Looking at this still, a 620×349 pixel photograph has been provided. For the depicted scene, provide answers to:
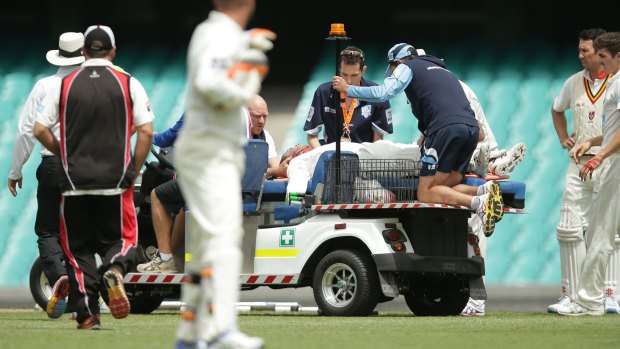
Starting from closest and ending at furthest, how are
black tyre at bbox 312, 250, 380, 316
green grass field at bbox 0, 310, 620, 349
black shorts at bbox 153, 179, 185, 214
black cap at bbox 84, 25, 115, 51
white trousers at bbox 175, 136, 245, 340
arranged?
1. white trousers at bbox 175, 136, 245, 340
2. green grass field at bbox 0, 310, 620, 349
3. black cap at bbox 84, 25, 115, 51
4. black tyre at bbox 312, 250, 380, 316
5. black shorts at bbox 153, 179, 185, 214

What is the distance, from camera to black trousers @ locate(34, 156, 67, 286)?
11930mm

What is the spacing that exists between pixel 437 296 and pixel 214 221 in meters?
6.06

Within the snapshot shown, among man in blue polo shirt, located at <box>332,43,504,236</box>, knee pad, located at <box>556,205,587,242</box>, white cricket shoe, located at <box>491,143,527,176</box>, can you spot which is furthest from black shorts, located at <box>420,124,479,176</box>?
knee pad, located at <box>556,205,587,242</box>

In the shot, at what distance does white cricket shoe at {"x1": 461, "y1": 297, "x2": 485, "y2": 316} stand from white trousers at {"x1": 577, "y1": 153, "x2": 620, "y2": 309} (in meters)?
1.00

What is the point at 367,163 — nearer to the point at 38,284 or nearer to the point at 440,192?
the point at 440,192

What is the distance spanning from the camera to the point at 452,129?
11.9 meters

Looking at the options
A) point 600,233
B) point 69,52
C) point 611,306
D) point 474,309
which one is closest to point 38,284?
point 69,52

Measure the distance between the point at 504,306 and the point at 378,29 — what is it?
944 centimetres

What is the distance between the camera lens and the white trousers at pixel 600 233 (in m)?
12.0

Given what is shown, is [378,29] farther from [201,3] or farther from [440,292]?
[440,292]

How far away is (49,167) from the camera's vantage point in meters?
11.9

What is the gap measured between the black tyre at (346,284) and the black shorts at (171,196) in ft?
4.86

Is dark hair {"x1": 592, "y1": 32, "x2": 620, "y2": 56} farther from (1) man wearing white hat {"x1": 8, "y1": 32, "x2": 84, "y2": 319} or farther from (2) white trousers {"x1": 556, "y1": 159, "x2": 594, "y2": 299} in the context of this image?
(1) man wearing white hat {"x1": 8, "y1": 32, "x2": 84, "y2": 319}

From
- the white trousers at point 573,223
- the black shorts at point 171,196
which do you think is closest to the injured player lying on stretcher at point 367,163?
the white trousers at point 573,223
